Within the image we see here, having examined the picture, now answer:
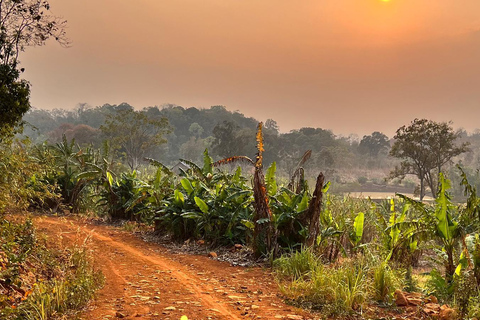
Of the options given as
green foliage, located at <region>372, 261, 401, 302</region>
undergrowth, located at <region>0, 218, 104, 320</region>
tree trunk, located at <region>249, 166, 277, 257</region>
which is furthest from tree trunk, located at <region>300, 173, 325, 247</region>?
undergrowth, located at <region>0, 218, 104, 320</region>

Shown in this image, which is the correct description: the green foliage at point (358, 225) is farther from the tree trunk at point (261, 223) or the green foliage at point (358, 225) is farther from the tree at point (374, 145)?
the tree at point (374, 145)

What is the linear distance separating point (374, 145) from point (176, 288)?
231ft

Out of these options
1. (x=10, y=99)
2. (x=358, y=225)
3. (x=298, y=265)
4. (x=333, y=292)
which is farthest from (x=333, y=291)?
(x=10, y=99)

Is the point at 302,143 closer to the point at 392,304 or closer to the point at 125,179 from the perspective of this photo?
the point at 125,179

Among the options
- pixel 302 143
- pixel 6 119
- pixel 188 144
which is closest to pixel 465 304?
pixel 6 119

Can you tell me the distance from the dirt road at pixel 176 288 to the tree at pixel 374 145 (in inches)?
2685

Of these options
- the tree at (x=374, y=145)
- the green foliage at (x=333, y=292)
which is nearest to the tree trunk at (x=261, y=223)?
the green foliage at (x=333, y=292)

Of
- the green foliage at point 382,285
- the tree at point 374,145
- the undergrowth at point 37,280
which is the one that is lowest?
the undergrowth at point 37,280

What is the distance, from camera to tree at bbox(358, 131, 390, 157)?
70.9 m

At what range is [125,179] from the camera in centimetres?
1176

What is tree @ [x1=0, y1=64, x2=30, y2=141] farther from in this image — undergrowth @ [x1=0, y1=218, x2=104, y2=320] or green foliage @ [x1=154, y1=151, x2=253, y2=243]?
green foliage @ [x1=154, y1=151, x2=253, y2=243]

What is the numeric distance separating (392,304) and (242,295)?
74.4 inches

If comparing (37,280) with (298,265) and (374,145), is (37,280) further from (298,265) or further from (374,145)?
(374,145)

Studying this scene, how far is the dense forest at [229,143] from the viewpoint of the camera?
43.4 meters
